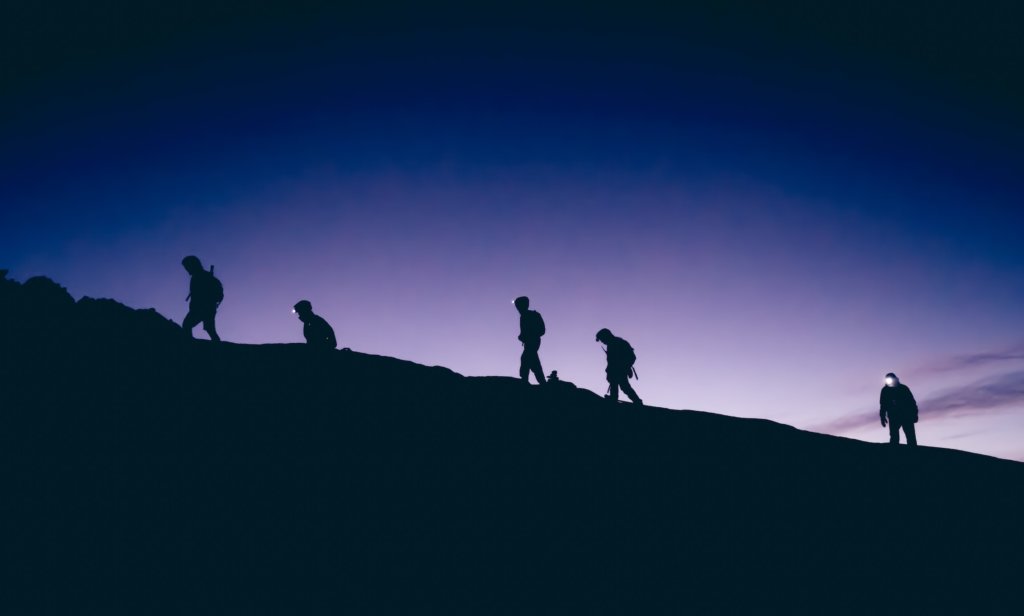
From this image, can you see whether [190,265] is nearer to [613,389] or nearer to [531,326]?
[531,326]

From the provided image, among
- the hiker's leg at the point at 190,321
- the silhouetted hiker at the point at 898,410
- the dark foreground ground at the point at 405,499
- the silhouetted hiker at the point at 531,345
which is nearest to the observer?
the dark foreground ground at the point at 405,499

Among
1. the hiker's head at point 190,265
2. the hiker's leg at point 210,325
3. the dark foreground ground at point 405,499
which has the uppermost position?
the hiker's head at point 190,265

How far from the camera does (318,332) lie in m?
13.9

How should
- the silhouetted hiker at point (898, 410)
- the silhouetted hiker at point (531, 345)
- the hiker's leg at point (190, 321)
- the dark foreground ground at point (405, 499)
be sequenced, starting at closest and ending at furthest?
the dark foreground ground at point (405, 499), the hiker's leg at point (190, 321), the silhouetted hiker at point (531, 345), the silhouetted hiker at point (898, 410)

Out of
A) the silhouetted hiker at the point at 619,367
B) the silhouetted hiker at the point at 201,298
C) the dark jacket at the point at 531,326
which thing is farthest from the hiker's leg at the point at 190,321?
the silhouetted hiker at the point at 619,367

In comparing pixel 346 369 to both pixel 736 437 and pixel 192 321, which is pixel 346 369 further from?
pixel 736 437

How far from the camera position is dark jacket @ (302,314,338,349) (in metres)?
13.8

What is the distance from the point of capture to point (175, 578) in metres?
6.71

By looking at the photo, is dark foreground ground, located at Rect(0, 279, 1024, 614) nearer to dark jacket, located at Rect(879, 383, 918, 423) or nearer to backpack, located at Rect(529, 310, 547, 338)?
backpack, located at Rect(529, 310, 547, 338)

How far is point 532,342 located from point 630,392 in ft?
10.6

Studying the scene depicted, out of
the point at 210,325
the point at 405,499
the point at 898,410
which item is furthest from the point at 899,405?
the point at 210,325

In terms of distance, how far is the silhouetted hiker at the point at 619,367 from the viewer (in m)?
15.1

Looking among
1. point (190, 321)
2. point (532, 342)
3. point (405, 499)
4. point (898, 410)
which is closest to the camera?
point (405, 499)

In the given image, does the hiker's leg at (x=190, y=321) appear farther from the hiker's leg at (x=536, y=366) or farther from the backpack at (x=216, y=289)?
the hiker's leg at (x=536, y=366)
